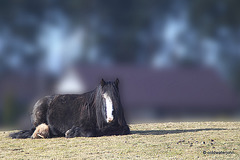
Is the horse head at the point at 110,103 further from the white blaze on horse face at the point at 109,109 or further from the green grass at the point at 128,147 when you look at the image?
the green grass at the point at 128,147

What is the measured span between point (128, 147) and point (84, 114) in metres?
2.97

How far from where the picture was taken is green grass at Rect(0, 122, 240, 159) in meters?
9.44

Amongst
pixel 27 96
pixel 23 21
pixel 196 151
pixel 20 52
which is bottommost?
pixel 196 151

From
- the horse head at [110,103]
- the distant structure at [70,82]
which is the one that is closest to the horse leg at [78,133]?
the horse head at [110,103]

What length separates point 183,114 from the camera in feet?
126

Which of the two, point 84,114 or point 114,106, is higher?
point 114,106

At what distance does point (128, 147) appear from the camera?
34.2 ft

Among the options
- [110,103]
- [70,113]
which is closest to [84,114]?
[70,113]

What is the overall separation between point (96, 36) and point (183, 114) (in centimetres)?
1307

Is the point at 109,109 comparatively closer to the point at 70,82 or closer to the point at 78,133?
the point at 78,133

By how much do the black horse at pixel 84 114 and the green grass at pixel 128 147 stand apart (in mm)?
415

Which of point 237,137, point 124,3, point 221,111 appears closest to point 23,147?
point 237,137

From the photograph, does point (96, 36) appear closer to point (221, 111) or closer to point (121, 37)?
point (121, 37)

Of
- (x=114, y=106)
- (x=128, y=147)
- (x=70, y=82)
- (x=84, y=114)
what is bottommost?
(x=128, y=147)
